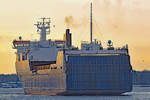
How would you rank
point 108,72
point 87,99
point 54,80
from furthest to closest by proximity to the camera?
point 54,80 < point 108,72 < point 87,99

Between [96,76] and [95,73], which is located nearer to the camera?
[95,73]

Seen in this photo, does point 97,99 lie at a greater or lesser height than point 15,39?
lesser

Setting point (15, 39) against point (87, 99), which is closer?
point (87, 99)

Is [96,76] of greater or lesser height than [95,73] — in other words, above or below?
below

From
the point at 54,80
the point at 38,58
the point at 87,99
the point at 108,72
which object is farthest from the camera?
the point at 38,58

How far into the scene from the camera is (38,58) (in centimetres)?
18288

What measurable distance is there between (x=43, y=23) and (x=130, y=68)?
38.7 metres

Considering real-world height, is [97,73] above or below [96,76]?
above

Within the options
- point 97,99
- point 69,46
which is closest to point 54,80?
point 69,46

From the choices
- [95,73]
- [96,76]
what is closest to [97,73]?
[95,73]

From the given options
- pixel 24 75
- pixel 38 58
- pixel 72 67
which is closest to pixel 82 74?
pixel 72 67

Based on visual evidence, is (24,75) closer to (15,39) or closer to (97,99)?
(15,39)

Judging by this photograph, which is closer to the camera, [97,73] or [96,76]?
[97,73]

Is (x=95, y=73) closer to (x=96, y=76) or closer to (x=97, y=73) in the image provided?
(x=97, y=73)
